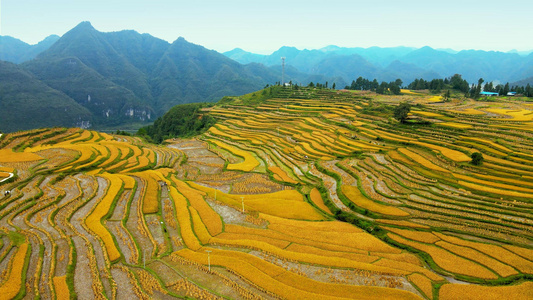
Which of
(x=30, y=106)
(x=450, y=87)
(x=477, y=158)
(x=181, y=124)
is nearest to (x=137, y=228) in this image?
(x=477, y=158)

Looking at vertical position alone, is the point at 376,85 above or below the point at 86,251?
above

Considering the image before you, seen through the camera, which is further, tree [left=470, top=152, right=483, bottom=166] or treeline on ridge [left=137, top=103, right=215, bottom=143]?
treeline on ridge [left=137, top=103, right=215, bottom=143]

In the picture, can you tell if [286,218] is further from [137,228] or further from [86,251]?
[86,251]

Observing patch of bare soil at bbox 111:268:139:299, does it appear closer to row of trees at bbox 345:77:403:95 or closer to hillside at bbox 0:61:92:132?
row of trees at bbox 345:77:403:95

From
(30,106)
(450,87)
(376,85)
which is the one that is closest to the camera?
(450,87)

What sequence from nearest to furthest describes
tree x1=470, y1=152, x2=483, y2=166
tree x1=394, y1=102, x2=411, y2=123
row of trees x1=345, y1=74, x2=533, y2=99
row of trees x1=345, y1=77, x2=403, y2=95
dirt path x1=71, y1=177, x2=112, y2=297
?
dirt path x1=71, y1=177, x2=112, y2=297, tree x1=470, y1=152, x2=483, y2=166, tree x1=394, y1=102, x2=411, y2=123, row of trees x1=345, y1=74, x2=533, y2=99, row of trees x1=345, y1=77, x2=403, y2=95

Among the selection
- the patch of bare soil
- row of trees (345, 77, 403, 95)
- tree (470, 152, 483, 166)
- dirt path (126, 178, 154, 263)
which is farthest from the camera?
row of trees (345, 77, 403, 95)

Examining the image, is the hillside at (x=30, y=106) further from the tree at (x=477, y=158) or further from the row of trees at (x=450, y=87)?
the tree at (x=477, y=158)

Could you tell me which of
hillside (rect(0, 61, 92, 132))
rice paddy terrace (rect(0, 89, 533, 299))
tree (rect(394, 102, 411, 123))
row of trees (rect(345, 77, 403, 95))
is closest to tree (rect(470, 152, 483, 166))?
rice paddy terrace (rect(0, 89, 533, 299))
